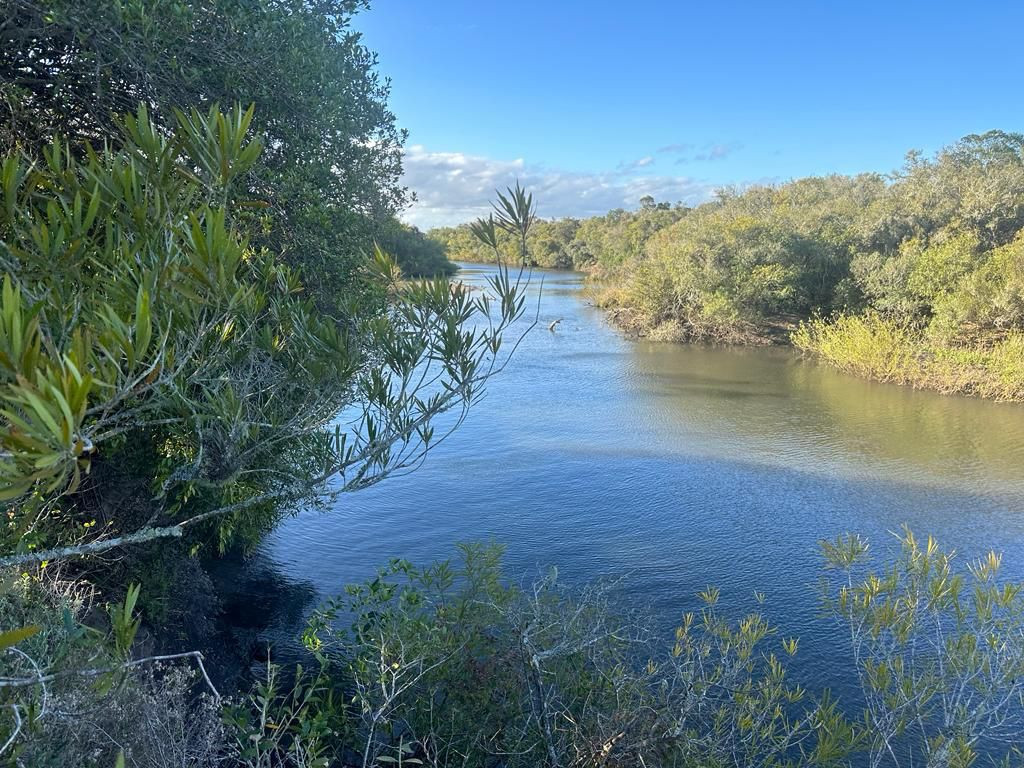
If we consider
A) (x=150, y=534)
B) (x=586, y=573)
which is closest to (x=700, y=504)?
(x=586, y=573)

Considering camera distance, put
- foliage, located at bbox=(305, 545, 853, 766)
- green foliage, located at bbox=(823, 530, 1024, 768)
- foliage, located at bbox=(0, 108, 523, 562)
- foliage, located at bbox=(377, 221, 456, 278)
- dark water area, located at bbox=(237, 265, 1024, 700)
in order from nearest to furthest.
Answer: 1. foliage, located at bbox=(0, 108, 523, 562)
2. green foliage, located at bbox=(823, 530, 1024, 768)
3. foliage, located at bbox=(305, 545, 853, 766)
4. foliage, located at bbox=(377, 221, 456, 278)
5. dark water area, located at bbox=(237, 265, 1024, 700)

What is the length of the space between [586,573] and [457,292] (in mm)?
6443

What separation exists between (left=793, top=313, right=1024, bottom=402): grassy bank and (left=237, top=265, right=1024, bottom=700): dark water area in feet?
2.57

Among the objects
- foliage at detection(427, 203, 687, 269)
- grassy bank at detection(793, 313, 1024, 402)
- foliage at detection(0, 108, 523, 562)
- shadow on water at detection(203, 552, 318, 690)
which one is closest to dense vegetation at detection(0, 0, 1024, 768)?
foliage at detection(0, 108, 523, 562)

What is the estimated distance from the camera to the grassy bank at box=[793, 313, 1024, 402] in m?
19.7

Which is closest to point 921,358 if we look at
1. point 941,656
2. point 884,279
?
point 884,279

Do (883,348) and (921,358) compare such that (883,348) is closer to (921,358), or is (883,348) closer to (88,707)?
(921,358)

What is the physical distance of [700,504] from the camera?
1248 cm

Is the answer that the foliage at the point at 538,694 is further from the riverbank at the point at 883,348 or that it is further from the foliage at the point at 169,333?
the riverbank at the point at 883,348

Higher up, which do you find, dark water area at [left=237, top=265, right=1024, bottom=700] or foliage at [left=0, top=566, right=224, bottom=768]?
foliage at [left=0, top=566, right=224, bottom=768]

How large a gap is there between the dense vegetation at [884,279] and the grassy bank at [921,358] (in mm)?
42

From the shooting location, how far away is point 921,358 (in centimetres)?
2203

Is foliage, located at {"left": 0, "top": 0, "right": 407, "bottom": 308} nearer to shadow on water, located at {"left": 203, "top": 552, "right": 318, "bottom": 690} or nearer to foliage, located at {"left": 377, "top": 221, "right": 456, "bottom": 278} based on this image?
foliage, located at {"left": 377, "top": 221, "right": 456, "bottom": 278}

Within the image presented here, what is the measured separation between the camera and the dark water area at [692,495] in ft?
31.8
